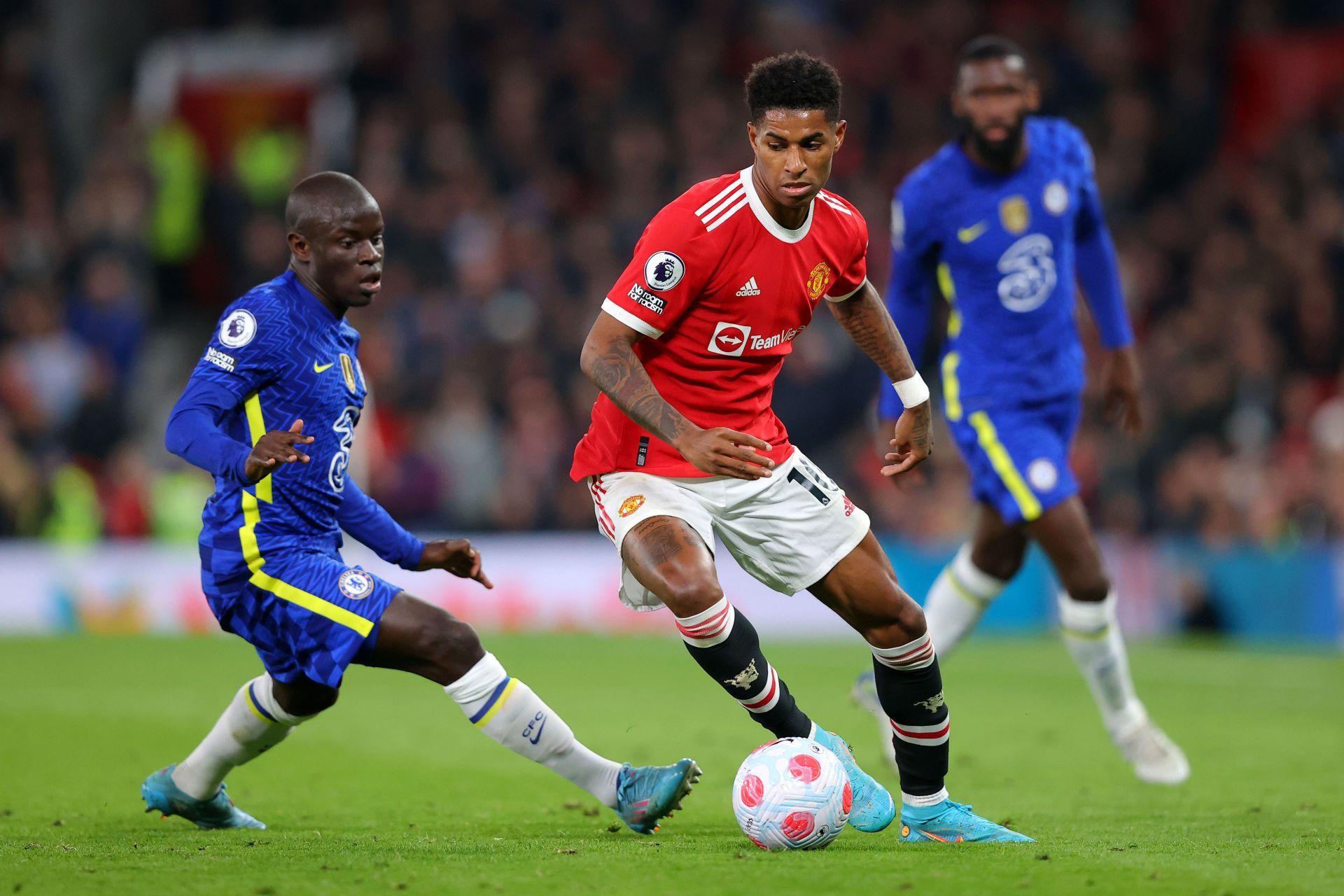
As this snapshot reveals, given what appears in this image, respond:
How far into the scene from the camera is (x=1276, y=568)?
44.1ft

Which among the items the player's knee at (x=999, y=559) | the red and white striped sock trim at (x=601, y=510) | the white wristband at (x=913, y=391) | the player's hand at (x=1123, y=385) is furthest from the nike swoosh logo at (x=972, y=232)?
the red and white striped sock trim at (x=601, y=510)

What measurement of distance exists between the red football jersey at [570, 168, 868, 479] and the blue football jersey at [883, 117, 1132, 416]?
6.05 ft

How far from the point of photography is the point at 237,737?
5.73 metres

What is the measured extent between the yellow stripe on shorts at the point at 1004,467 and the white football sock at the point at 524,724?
94.7 inches

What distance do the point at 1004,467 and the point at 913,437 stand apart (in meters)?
1.73

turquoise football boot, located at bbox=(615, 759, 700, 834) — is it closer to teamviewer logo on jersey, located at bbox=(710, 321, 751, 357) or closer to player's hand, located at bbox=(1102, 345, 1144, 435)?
teamviewer logo on jersey, located at bbox=(710, 321, 751, 357)

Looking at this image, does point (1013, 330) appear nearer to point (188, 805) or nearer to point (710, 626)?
point (710, 626)

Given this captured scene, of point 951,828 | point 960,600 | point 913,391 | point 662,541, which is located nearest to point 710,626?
point 662,541

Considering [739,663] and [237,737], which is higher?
[739,663]

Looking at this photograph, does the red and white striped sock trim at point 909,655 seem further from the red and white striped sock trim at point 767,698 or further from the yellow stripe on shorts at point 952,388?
the yellow stripe on shorts at point 952,388

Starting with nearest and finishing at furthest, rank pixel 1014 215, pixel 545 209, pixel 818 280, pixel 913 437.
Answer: pixel 818 280 < pixel 913 437 < pixel 1014 215 < pixel 545 209

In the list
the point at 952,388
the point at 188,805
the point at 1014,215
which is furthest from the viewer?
the point at 952,388

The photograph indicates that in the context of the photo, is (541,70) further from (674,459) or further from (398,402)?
(674,459)

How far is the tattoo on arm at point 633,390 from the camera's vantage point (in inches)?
198
